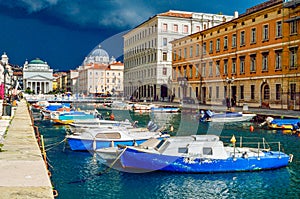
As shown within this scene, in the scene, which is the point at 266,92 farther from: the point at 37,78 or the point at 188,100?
the point at 37,78

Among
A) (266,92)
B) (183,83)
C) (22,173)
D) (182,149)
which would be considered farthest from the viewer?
(183,83)

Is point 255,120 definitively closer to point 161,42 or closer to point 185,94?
point 185,94

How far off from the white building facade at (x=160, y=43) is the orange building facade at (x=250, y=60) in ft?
45.5

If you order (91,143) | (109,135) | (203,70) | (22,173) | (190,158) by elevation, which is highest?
(203,70)

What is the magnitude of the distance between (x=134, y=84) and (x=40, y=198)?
290ft

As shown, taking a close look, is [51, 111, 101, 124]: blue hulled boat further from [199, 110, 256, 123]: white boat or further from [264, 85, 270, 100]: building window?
[264, 85, 270, 100]: building window

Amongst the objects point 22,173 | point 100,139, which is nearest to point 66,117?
point 100,139

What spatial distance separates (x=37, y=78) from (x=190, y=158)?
574ft

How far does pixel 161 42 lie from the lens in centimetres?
8169

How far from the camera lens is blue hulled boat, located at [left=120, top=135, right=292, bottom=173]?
17.0 metres

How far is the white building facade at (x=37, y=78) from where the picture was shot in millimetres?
179375

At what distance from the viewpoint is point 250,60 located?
160ft

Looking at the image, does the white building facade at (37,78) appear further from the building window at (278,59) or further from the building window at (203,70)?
the building window at (278,59)

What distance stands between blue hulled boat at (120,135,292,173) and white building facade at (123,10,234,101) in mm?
59139
